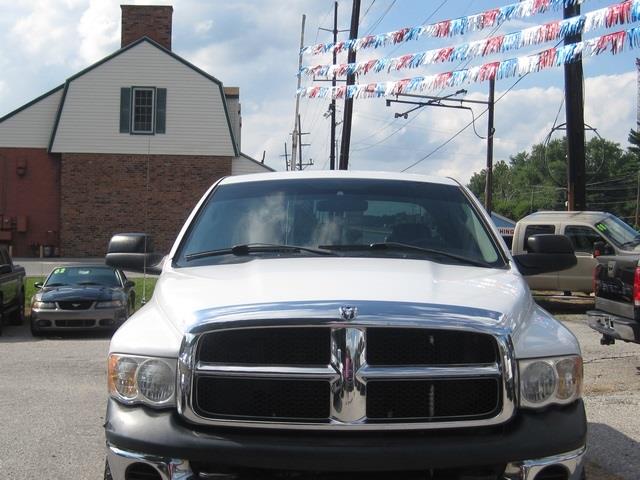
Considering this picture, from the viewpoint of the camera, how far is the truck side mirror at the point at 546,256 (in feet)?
15.2

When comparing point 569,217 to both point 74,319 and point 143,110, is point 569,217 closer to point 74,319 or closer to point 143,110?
point 74,319

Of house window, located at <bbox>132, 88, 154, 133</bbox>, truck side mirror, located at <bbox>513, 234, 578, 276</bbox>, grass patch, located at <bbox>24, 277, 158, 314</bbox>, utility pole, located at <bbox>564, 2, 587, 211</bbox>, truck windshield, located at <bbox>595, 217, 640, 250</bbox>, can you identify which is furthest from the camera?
house window, located at <bbox>132, 88, 154, 133</bbox>

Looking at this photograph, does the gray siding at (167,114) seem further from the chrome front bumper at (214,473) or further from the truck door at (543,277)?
the chrome front bumper at (214,473)

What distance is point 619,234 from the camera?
1661cm

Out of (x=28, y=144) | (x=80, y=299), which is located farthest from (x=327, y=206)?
(x=28, y=144)

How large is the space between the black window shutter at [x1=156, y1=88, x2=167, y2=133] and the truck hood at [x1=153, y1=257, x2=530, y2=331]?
91.7ft

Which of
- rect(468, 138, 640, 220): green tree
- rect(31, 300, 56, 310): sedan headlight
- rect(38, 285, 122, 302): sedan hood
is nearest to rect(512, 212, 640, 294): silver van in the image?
rect(38, 285, 122, 302): sedan hood

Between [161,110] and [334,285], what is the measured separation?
1140 inches

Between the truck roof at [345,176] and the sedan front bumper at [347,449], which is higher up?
the truck roof at [345,176]

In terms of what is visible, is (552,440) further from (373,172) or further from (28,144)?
(28,144)

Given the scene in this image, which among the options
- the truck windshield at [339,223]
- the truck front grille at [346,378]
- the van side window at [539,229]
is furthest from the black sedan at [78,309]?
the truck front grille at [346,378]

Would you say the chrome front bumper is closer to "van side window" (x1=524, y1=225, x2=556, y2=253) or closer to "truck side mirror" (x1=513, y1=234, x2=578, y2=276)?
"truck side mirror" (x1=513, y1=234, x2=578, y2=276)

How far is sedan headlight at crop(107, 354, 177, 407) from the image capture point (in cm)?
322

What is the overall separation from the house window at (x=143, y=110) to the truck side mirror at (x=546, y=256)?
1094 inches
